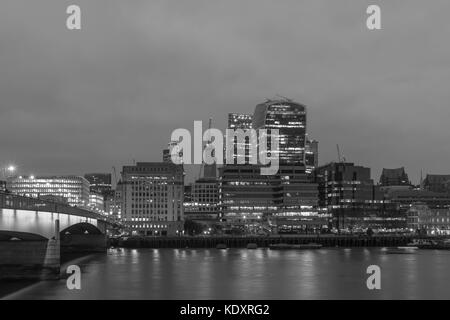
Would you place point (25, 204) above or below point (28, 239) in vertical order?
above

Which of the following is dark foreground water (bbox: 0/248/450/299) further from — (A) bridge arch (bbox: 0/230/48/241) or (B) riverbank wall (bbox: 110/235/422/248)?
(B) riverbank wall (bbox: 110/235/422/248)

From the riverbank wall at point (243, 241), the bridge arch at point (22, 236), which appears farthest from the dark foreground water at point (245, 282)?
the riverbank wall at point (243, 241)

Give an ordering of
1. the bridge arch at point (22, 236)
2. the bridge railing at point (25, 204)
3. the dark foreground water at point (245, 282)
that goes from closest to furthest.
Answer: the bridge railing at point (25, 204) → the dark foreground water at point (245, 282) → the bridge arch at point (22, 236)

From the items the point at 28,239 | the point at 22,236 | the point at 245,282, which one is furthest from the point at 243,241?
the point at 22,236

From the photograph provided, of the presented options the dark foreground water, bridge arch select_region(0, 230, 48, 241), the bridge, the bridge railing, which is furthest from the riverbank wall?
bridge arch select_region(0, 230, 48, 241)

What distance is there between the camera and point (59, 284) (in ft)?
200

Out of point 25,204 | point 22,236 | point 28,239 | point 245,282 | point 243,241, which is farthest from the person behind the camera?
point 243,241

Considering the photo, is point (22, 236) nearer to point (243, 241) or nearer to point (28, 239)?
point (28, 239)

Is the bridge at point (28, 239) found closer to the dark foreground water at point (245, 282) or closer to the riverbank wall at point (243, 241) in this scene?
the dark foreground water at point (245, 282)

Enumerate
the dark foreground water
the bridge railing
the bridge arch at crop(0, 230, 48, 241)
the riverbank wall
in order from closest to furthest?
1. the bridge railing
2. the dark foreground water
3. the bridge arch at crop(0, 230, 48, 241)
4. the riverbank wall

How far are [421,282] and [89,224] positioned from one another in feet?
183

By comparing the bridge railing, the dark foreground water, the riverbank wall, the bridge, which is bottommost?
the riverbank wall
